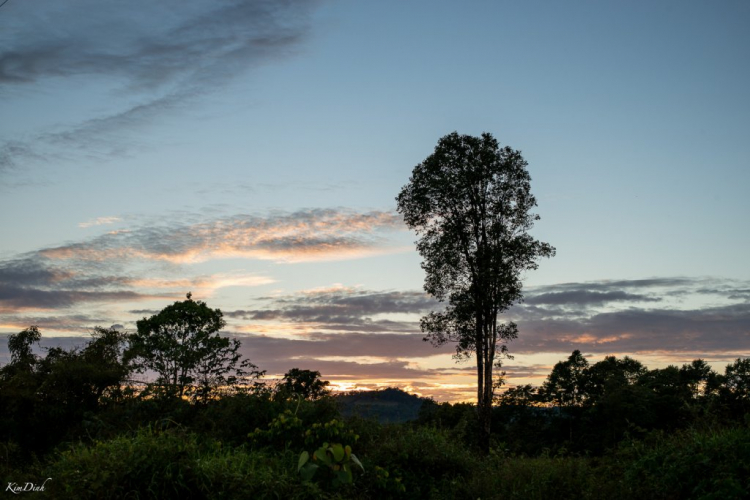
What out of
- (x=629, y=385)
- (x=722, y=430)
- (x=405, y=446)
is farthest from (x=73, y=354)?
(x=629, y=385)

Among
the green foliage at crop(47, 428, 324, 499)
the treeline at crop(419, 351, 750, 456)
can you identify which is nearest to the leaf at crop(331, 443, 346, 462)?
the green foliage at crop(47, 428, 324, 499)

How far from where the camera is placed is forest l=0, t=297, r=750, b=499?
384 inches

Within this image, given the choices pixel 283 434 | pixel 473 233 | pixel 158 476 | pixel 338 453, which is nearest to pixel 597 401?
pixel 473 233

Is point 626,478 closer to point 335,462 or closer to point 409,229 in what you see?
point 335,462

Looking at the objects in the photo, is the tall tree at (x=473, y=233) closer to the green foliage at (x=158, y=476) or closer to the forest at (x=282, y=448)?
the forest at (x=282, y=448)

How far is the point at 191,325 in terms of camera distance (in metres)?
29.6

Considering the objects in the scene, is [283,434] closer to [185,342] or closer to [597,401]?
[185,342]

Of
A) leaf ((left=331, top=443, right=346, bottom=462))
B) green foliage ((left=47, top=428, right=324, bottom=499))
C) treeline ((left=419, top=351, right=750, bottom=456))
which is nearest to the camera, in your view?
leaf ((left=331, top=443, right=346, bottom=462))

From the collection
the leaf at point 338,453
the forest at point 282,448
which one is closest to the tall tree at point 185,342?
the forest at point 282,448

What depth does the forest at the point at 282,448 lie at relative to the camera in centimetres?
977

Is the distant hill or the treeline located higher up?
the distant hill

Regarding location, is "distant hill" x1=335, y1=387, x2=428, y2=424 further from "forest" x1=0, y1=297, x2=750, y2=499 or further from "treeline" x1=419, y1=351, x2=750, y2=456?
"treeline" x1=419, y1=351, x2=750, y2=456

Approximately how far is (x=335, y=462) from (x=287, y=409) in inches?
315

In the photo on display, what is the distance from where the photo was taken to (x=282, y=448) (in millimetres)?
13258
